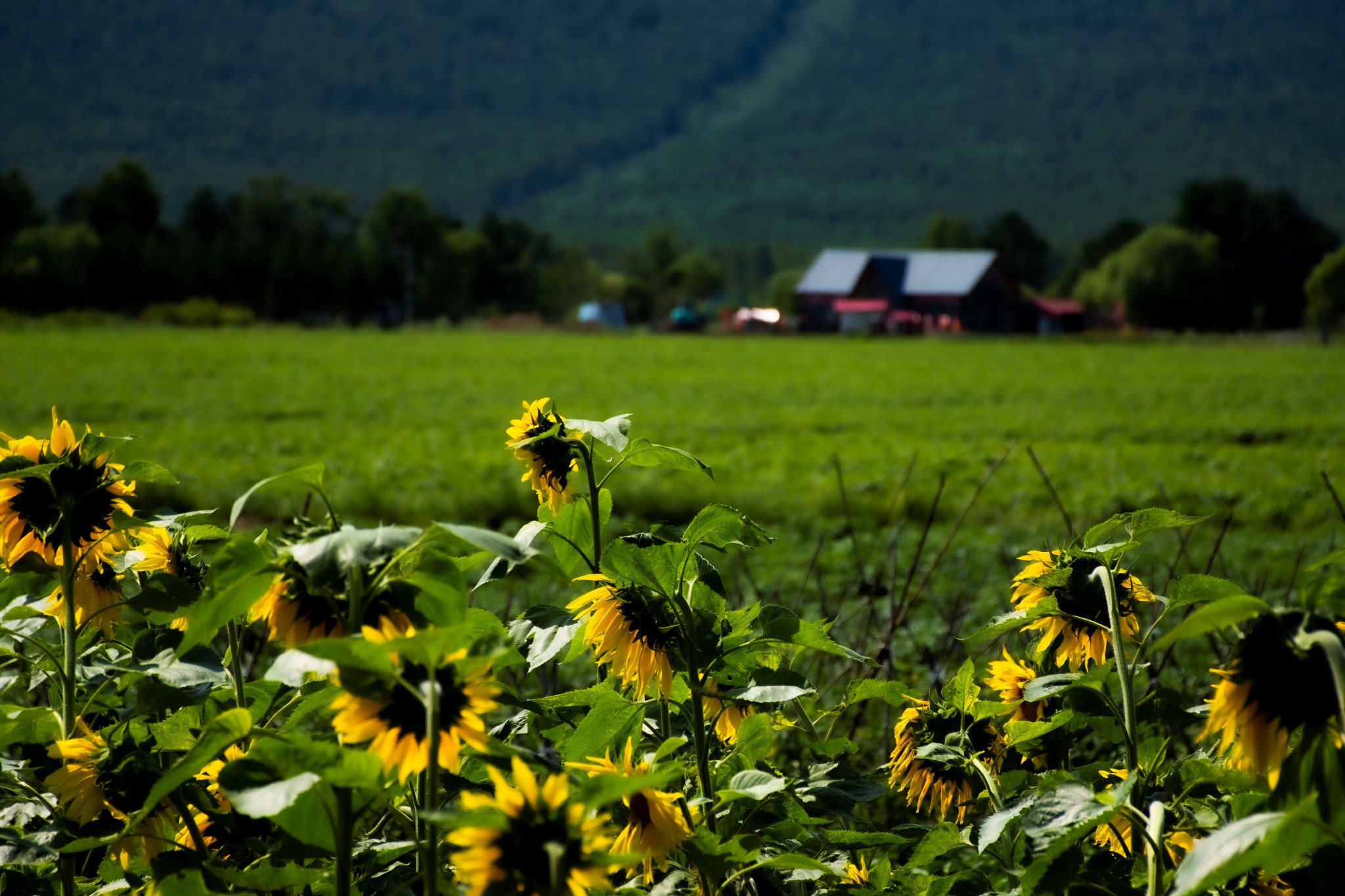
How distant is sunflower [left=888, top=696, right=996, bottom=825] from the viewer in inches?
44.0

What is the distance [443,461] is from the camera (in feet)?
35.8

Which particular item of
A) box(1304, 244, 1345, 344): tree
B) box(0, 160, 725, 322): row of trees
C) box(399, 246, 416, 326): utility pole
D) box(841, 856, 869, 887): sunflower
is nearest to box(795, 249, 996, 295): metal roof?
box(0, 160, 725, 322): row of trees

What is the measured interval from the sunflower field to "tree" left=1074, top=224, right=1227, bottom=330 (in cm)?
5949

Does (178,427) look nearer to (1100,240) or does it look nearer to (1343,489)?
(1343,489)

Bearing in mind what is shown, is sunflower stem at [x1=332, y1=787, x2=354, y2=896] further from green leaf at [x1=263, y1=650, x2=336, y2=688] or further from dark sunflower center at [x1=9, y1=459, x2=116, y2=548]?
dark sunflower center at [x1=9, y1=459, x2=116, y2=548]

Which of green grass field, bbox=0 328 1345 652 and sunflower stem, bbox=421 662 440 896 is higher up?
sunflower stem, bbox=421 662 440 896

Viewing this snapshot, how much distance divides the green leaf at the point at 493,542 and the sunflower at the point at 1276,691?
1.32 feet

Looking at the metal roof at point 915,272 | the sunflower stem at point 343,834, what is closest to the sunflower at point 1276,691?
the sunflower stem at point 343,834

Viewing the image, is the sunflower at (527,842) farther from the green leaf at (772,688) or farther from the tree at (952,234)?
the tree at (952,234)

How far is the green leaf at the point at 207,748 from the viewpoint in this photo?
2.06 ft

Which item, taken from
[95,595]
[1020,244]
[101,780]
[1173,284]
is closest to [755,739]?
[101,780]

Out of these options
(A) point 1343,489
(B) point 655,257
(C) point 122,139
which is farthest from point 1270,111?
(A) point 1343,489

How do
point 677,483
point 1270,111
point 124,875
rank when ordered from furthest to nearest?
point 1270,111, point 677,483, point 124,875

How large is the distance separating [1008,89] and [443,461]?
20481 cm
